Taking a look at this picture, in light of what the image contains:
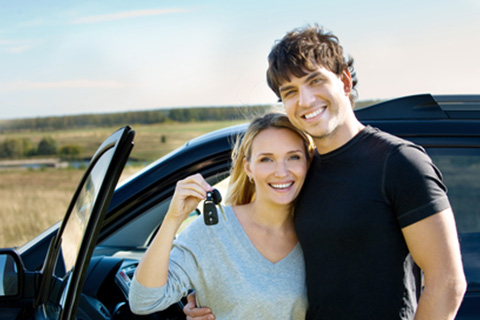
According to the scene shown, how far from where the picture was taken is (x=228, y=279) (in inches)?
74.9

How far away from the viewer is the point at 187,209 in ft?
5.93

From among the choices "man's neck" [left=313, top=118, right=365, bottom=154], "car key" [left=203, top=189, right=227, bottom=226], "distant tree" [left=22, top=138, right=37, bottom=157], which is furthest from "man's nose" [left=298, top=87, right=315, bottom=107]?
"distant tree" [left=22, top=138, right=37, bottom=157]

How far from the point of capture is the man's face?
1.88 m

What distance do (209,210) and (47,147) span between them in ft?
121

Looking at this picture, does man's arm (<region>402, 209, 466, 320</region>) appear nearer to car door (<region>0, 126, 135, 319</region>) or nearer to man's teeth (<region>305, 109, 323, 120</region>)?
man's teeth (<region>305, 109, 323, 120</region>)

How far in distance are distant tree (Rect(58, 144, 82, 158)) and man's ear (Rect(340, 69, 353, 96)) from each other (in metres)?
32.2

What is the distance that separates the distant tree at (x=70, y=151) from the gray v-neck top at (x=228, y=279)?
3220 cm

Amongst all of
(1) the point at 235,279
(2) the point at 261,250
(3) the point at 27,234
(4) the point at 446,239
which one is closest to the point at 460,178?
(4) the point at 446,239

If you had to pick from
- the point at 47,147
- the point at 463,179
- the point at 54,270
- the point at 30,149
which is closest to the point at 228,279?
the point at 54,270

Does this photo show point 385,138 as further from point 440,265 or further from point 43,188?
point 43,188

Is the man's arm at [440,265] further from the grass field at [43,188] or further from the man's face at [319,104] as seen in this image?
the grass field at [43,188]

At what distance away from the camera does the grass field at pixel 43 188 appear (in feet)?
37.6

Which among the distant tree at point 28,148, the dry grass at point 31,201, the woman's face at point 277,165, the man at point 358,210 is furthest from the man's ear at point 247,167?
the distant tree at point 28,148

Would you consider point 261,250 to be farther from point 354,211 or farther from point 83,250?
point 83,250
